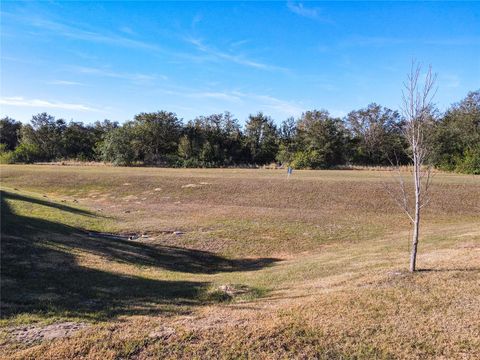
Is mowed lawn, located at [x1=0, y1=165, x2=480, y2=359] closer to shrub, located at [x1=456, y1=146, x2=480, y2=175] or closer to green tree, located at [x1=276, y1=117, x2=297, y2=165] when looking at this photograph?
shrub, located at [x1=456, y1=146, x2=480, y2=175]

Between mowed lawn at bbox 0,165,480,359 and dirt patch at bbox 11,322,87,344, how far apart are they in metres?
0.04

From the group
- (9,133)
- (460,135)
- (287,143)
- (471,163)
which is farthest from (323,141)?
(9,133)

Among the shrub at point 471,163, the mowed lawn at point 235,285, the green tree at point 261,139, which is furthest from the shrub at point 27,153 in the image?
the shrub at point 471,163

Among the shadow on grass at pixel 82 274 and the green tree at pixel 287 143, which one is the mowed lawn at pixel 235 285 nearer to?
the shadow on grass at pixel 82 274

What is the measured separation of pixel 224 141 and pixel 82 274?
65.1m

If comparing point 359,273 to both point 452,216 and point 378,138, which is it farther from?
point 378,138

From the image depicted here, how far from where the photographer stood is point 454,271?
30.1 feet

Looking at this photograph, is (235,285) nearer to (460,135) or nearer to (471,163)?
(471,163)

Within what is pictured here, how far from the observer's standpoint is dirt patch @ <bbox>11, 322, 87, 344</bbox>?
6480 millimetres

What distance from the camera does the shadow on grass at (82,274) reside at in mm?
8195

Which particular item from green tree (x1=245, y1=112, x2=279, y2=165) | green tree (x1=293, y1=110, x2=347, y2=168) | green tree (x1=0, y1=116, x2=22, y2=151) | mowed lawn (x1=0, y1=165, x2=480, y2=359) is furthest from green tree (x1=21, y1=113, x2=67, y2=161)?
mowed lawn (x1=0, y1=165, x2=480, y2=359)

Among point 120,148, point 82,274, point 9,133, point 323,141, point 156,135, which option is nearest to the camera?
point 82,274

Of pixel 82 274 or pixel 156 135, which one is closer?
pixel 82 274

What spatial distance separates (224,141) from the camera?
2958 inches
